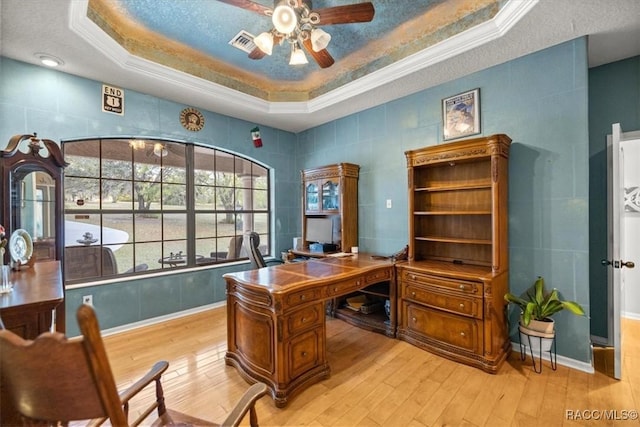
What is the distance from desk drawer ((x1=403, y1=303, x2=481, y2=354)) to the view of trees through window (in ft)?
8.68

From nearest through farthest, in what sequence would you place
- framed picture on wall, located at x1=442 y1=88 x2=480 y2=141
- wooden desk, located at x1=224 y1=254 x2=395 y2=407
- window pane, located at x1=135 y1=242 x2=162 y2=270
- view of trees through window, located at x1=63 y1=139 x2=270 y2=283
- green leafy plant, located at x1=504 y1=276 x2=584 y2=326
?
1. wooden desk, located at x1=224 y1=254 x2=395 y2=407
2. green leafy plant, located at x1=504 y1=276 x2=584 y2=326
3. framed picture on wall, located at x1=442 y1=88 x2=480 y2=141
4. view of trees through window, located at x1=63 y1=139 x2=270 y2=283
5. window pane, located at x1=135 y1=242 x2=162 y2=270

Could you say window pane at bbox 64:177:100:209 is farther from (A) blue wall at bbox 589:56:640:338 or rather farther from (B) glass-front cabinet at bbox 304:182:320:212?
(A) blue wall at bbox 589:56:640:338

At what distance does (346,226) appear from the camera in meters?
3.80

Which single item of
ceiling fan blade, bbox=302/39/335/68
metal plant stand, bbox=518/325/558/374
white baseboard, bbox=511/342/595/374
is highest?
ceiling fan blade, bbox=302/39/335/68

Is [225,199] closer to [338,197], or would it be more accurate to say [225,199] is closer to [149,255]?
[149,255]

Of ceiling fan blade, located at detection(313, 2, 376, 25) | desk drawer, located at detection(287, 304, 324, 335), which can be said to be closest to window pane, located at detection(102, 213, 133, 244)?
desk drawer, located at detection(287, 304, 324, 335)

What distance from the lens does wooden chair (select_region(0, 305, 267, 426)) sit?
2.35 feet

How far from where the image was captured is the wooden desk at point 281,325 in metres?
1.96

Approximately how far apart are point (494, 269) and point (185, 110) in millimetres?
3939

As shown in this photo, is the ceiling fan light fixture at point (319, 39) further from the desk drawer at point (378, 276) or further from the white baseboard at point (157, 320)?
the white baseboard at point (157, 320)

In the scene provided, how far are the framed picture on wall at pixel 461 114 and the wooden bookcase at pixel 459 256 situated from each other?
360 mm

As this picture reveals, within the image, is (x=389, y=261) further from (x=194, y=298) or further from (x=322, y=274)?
(x=194, y=298)

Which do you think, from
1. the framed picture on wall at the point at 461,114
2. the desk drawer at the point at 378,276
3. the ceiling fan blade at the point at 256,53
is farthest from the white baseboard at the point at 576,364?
the ceiling fan blade at the point at 256,53

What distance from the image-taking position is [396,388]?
212 cm
